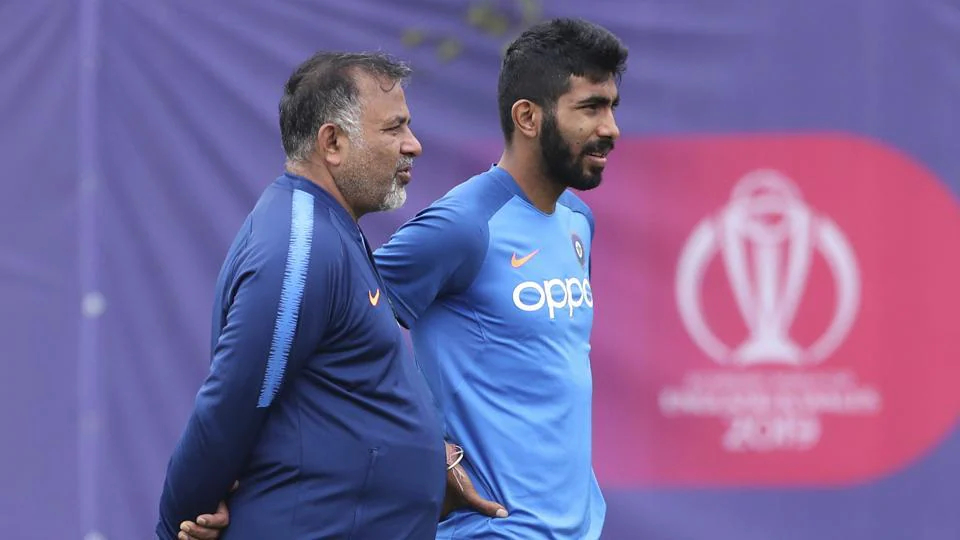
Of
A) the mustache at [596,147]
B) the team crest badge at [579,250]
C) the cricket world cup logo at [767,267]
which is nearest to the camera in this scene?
the mustache at [596,147]

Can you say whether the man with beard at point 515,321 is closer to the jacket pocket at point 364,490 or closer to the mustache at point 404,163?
the mustache at point 404,163

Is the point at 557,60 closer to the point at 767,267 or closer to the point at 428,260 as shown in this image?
the point at 428,260

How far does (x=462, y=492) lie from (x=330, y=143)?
902 millimetres

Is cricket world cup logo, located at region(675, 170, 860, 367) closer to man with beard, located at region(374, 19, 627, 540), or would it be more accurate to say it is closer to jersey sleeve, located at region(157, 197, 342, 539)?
man with beard, located at region(374, 19, 627, 540)

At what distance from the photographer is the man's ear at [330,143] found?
3016mm

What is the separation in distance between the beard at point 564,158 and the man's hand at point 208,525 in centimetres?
122

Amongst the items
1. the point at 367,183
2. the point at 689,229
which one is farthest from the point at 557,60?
the point at 689,229

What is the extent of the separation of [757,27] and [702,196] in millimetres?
629

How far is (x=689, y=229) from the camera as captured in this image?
5.41 metres

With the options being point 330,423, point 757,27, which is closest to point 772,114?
point 757,27

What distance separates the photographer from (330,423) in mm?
2828

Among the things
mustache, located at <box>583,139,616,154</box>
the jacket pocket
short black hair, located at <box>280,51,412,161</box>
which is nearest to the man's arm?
mustache, located at <box>583,139,616,154</box>

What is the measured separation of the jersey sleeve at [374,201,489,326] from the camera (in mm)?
3430

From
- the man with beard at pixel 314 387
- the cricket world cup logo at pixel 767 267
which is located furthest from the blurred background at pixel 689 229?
the man with beard at pixel 314 387
